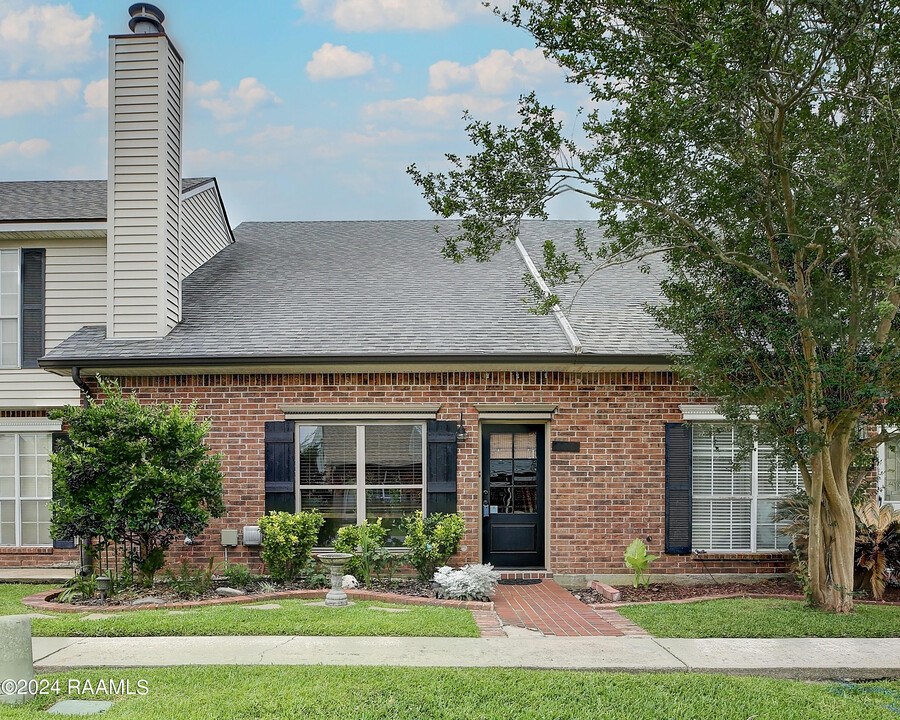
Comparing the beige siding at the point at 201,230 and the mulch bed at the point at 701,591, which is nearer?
the mulch bed at the point at 701,591

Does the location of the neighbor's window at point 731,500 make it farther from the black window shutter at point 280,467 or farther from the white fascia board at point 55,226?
the white fascia board at point 55,226

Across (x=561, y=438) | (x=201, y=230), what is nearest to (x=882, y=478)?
(x=561, y=438)

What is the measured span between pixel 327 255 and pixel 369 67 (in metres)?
9.72

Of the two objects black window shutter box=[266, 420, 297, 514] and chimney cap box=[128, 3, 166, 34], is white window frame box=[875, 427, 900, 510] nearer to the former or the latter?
black window shutter box=[266, 420, 297, 514]

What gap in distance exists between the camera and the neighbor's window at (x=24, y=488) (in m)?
11.1

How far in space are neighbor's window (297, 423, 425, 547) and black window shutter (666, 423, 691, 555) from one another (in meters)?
3.24

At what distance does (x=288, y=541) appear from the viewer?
9375mm

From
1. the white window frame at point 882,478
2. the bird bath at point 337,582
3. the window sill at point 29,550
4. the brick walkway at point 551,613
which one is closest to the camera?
the brick walkway at point 551,613

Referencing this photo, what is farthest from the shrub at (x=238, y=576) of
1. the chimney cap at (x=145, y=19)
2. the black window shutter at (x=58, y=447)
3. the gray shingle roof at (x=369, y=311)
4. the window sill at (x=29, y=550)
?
the chimney cap at (x=145, y=19)

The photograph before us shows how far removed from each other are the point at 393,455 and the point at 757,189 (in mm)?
5464

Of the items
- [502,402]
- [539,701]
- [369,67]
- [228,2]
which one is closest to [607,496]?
[502,402]

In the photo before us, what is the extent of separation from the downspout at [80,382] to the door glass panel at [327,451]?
2.86 meters

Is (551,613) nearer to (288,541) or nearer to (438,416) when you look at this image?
(438,416)

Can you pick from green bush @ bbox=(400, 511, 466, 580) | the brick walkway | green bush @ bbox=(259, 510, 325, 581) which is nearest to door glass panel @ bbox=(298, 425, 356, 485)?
green bush @ bbox=(259, 510, 325, 581)
